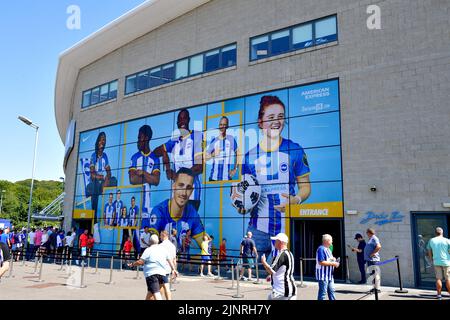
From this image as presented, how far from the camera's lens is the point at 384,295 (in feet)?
39.1

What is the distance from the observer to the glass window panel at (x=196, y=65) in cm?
2219

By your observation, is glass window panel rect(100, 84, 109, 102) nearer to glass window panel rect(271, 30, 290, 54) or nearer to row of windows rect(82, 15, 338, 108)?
row of windows rect(82, 15, 338, 108)

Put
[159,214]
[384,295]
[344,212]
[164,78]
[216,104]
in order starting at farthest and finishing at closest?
[164,78] < [159,214] < [216,104] < [344,212] < [384,295]

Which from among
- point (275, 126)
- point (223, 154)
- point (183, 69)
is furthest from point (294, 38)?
point (183, 69)

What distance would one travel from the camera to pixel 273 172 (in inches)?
719

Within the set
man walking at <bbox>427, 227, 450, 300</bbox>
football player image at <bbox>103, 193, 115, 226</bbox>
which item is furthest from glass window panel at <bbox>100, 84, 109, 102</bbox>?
man walking at <bbox>427, 227, 450, 300</bbox>

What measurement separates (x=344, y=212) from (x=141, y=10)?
1743 centimetres

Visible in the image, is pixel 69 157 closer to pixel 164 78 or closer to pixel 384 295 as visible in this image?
pixel 164 78

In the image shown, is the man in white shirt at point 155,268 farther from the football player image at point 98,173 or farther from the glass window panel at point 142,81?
the football player image at point 98,173

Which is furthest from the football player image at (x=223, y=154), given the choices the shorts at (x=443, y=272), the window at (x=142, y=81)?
the shorts at (x=443, y=272)

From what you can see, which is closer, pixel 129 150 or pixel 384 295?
pixel 384 295

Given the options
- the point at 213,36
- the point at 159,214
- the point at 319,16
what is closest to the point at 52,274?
the point at 159,214

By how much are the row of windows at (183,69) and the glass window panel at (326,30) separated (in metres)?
4.82

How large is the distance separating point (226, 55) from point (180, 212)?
9112 millimetres
